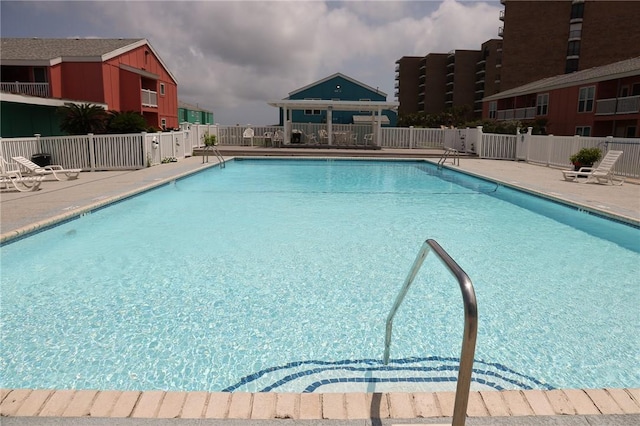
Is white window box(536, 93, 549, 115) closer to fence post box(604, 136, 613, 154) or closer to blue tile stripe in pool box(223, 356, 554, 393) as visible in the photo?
fence post box(604, 136, 613, 154)

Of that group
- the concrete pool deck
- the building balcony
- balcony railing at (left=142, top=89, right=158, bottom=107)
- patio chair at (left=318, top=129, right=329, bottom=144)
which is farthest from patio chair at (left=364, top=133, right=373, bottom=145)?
the concrete pool deck

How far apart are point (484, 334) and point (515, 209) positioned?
24.7ft

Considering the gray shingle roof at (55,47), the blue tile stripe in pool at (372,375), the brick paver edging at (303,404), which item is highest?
the gray shingle roof at (55,47)

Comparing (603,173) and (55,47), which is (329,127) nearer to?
(603,173)

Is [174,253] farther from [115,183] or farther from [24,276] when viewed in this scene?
[115,183]

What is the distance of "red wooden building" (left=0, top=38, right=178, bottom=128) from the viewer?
2430cm

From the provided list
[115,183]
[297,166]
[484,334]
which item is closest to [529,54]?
[297,166]

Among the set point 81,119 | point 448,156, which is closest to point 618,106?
point 448,156

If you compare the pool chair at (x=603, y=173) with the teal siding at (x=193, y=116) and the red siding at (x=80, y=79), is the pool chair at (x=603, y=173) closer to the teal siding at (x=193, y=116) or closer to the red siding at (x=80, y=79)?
the red siding at (x=80, y=79)

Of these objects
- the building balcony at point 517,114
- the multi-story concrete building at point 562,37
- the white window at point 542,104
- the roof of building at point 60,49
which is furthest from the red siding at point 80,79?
the multi-story concrete building at point 562,37

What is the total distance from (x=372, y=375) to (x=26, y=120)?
71.8ft

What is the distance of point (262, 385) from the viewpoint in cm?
345

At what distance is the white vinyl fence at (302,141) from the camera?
1458 cm

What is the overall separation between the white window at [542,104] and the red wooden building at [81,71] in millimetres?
29171
